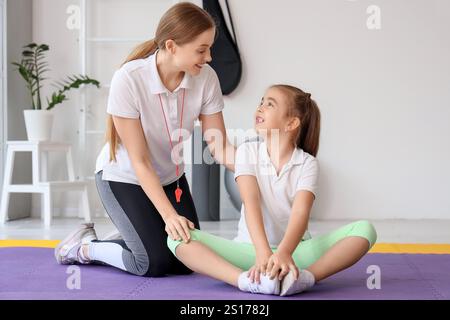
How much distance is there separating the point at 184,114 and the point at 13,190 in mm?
2439

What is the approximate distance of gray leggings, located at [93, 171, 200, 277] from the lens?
7.14 feet

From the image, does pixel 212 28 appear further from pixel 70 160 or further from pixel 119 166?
pixel 70 160

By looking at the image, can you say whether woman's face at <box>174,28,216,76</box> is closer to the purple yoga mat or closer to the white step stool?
the purple yoga mat

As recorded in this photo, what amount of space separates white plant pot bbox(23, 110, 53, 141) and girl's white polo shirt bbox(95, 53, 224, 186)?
2.23 m

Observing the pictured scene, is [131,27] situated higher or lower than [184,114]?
higher

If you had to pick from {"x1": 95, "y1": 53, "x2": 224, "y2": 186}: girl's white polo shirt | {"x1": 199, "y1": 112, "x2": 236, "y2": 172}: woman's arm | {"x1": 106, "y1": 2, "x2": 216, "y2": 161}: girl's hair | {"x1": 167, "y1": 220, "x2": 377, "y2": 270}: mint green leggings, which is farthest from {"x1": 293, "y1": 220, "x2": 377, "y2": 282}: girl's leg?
{"x1": 106, "y1": 2, "x2": 216, "y2": 161}: girl's hair

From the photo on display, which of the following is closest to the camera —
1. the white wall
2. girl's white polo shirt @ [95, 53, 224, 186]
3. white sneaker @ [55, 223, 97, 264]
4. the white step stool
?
girl's white polo shirt @ [95, 53, 224, 186]

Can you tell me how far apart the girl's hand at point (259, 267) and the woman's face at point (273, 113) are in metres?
0.41

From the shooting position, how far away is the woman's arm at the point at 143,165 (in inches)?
78.8

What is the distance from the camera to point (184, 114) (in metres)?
2.24

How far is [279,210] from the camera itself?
206 cm

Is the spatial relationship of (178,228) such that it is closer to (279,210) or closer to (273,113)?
(279,210)

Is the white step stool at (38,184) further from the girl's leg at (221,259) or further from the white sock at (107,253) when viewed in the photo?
the girl's leg at (221,259)
